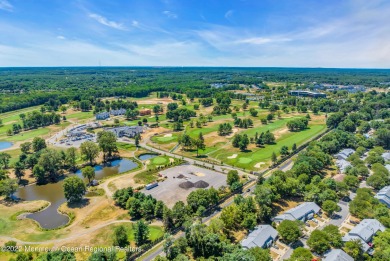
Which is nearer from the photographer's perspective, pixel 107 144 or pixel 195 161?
pixel 195 161

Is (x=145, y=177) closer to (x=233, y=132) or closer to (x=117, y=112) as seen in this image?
(x=233, y=132)

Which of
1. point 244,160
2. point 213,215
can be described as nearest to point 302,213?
point 213,215

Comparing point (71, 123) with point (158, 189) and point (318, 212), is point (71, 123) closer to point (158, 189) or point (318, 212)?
point (158, 189)

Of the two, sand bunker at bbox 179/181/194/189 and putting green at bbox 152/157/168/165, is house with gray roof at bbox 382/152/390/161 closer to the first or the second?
sand bunker at bbox 179/181/194/189

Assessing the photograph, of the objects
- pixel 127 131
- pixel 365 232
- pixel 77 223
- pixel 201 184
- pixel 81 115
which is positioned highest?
pixel 81 115

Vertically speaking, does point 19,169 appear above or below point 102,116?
below

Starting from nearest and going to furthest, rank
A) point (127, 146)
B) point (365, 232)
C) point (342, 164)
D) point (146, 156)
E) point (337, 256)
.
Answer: point (337, 256) < point (365, 232) < point (342, 164) < point (146, 156) < point (127, 146)

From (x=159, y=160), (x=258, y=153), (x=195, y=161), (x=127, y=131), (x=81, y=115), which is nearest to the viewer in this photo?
(x=195, y=161)
